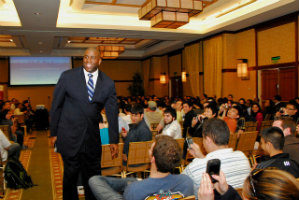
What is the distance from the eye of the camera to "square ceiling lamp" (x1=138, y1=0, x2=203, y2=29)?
619 cm

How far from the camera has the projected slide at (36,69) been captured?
1616cm

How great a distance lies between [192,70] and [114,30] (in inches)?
183

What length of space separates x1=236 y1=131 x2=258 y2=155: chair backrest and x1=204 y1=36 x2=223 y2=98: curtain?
21.0 ft

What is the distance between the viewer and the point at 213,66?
11062 millimetres

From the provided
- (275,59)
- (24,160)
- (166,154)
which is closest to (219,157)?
(166,154)

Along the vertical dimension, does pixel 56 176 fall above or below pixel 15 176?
below

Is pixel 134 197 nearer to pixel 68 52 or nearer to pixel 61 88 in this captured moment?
pixel 61 88

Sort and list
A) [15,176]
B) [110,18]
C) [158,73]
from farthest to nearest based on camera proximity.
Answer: [158,73] → [110,18] → [15,176]

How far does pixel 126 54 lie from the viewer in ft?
56.7

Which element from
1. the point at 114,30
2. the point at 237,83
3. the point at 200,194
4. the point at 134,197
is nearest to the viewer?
the point at 200,194

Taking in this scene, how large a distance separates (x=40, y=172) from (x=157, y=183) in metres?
4.67

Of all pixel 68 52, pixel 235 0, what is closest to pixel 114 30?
pixel 235 0

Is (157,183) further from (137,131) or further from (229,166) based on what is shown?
(137,131)

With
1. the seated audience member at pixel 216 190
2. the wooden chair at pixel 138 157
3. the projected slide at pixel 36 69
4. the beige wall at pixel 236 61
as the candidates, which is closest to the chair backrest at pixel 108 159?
the wooden chair at pixel 138 157
